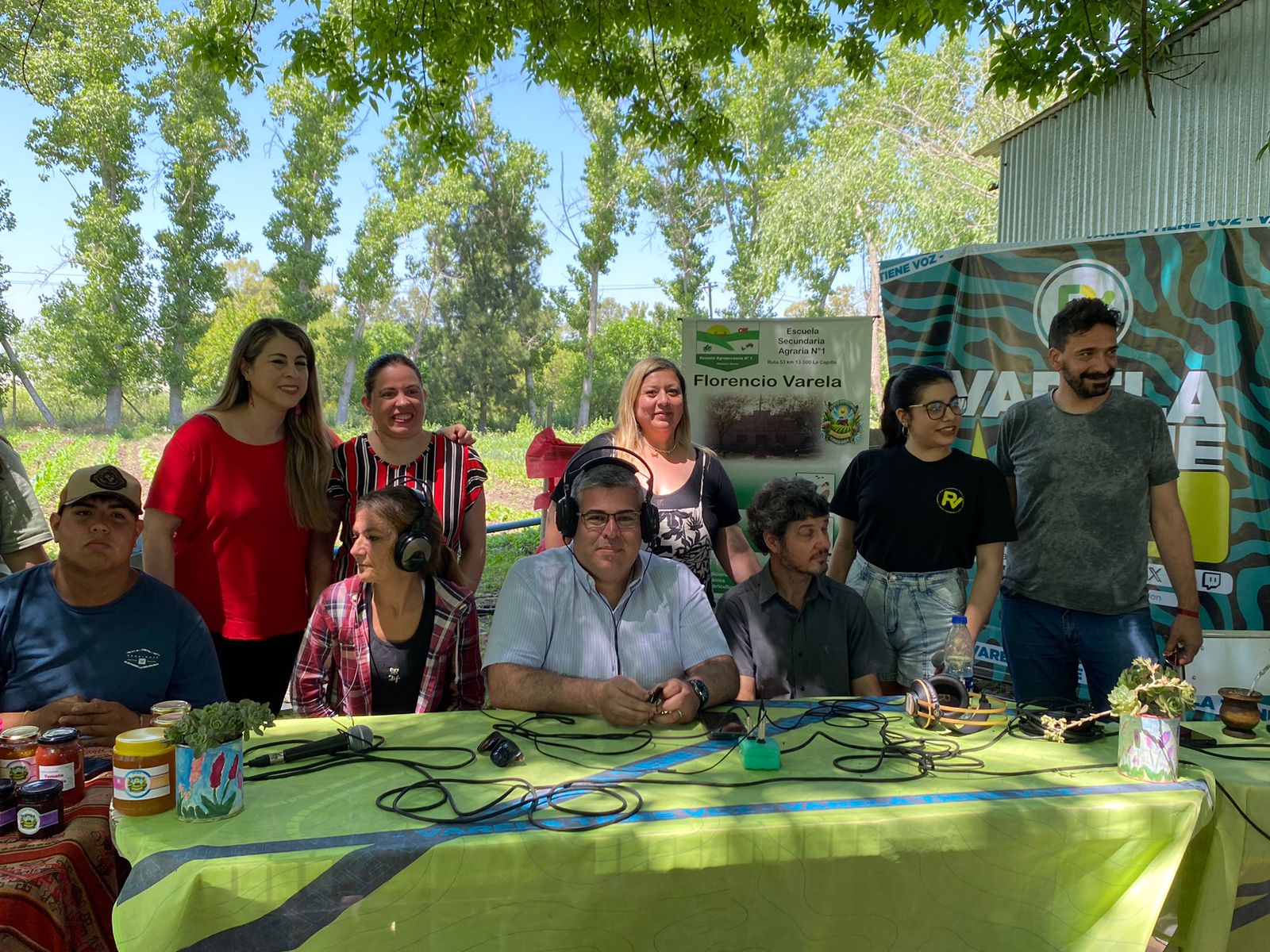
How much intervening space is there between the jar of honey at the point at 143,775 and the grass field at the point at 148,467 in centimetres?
902

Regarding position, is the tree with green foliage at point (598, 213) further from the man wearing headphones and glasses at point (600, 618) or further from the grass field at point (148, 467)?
the man wearing headphones and glasses at point (600, 618)

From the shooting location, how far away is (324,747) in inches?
84.6

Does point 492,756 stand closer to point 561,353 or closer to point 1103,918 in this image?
point 1103,918

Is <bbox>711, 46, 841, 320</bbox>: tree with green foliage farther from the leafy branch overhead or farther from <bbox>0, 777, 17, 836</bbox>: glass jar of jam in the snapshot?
<bbox>0, 777, 17, 836</bbox>: glass jar of jam

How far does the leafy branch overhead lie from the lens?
5.68 meters

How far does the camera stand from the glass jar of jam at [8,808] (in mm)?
1815

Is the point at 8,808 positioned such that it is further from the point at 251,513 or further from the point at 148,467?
the point at 148,467

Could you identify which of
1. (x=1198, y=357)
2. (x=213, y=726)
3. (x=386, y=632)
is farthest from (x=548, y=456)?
(x=213, y=726)

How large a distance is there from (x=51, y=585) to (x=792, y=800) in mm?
2124

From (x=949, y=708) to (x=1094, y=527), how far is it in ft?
3.92

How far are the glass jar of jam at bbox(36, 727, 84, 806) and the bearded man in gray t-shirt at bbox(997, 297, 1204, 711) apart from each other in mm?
3007

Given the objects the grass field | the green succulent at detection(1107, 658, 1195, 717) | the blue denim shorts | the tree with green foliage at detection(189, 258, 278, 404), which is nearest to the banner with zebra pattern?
the blue denim shorts

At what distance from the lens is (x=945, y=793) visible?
1957 millimetres

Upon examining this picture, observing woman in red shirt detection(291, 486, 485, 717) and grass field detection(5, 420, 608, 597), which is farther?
grass field detection(5, 420, 608, 597)
